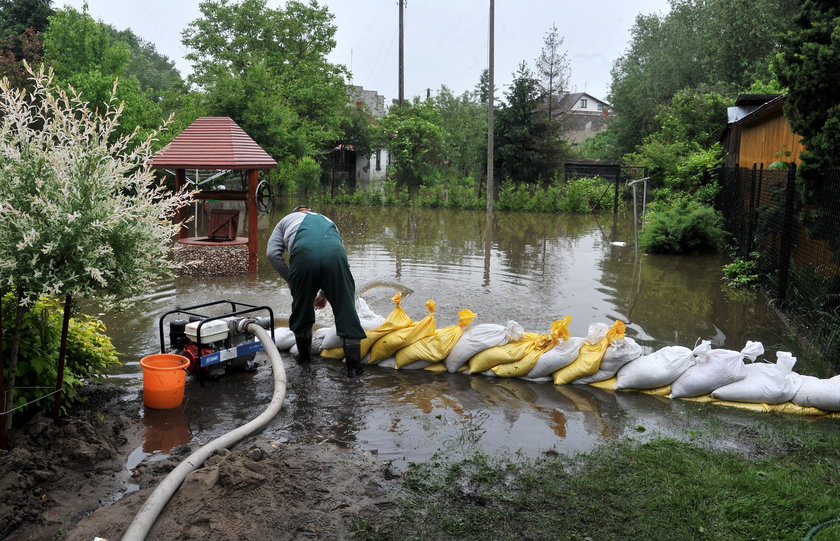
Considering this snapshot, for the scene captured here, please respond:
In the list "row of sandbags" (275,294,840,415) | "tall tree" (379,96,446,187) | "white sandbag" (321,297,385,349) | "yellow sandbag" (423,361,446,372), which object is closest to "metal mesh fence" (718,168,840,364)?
"row of sandbags" (275,294,840,415)

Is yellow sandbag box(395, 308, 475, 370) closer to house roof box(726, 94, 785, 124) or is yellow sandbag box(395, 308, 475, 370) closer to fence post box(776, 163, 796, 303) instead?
fence post box(776, 163, 796, 303)

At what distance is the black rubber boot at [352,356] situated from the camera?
615 centimetres

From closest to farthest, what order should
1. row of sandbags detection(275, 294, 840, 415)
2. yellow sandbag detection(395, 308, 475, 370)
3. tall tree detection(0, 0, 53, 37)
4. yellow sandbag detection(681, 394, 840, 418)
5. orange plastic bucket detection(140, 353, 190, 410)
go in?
orange plastic bucket detection(140, 353, 190, 410) < yellow sandbag detection(681, 394, 840, 418) < row of sandbags detection(275, 294, 840, 415) < yellow sandbag detection(395, 308, 475, 370) < tall tree detection(0, 0, 53, 37)

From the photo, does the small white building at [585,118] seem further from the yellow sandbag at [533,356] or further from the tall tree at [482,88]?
the yellow sandbag at [533,356]

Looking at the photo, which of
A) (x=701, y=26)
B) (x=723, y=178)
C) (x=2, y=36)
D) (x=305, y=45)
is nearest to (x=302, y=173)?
(x=305, y=45)

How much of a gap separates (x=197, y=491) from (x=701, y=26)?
1592 inches

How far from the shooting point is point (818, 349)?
6730 mm

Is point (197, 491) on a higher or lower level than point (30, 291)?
lower

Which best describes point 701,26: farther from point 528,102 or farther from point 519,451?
point 519,451

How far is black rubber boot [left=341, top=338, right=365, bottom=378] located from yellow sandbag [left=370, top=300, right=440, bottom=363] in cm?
30

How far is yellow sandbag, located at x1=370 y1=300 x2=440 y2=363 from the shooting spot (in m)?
6.43

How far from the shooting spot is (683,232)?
565 inches

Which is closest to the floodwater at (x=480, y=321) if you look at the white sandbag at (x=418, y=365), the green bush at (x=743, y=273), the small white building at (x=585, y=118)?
the white sandbag at (x=418, y=365)

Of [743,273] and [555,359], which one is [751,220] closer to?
[743,273]
